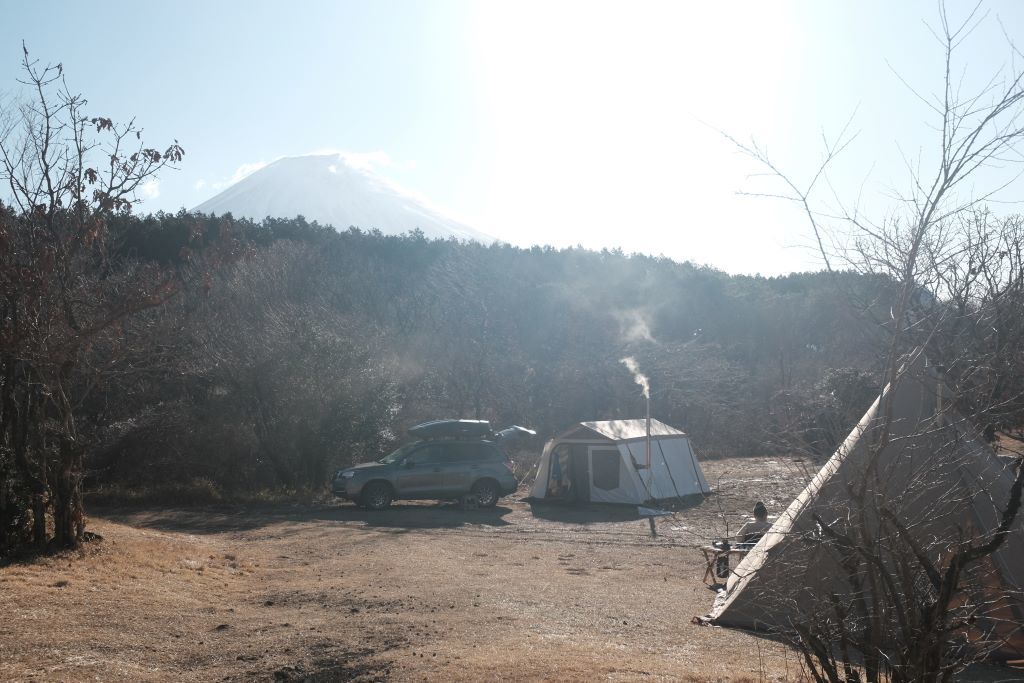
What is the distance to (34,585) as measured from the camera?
8344 mm

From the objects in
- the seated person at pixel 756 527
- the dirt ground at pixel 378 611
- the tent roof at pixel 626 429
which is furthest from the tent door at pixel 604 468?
the seated person at pixel 756 527

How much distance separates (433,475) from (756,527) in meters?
9.72

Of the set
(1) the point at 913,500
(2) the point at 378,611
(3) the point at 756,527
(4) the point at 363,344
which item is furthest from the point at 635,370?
(1) the point at 913,500

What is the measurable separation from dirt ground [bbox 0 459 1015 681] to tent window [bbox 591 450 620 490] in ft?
17.7

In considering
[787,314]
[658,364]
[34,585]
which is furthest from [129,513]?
[787,314]

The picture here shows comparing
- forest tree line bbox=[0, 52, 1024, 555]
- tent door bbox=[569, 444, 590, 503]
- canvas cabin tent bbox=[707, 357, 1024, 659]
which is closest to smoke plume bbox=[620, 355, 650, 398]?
forest tree line bbox=[0, 52, 1024, 555]

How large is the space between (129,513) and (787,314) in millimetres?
33447

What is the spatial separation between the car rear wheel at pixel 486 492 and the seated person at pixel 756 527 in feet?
28.9

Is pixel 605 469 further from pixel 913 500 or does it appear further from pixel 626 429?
pixel 913 500

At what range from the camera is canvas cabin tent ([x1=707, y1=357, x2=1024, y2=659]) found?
4.01 m

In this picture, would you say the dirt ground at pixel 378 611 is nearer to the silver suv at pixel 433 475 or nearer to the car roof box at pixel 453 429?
the silver suv at pixel 433 475

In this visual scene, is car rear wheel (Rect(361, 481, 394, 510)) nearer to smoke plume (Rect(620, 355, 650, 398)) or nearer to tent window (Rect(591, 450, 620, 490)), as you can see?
tent window (Rect(591, 450, 620, 490))

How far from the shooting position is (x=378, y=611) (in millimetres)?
8086

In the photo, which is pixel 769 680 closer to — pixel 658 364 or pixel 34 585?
pixel 34 585
